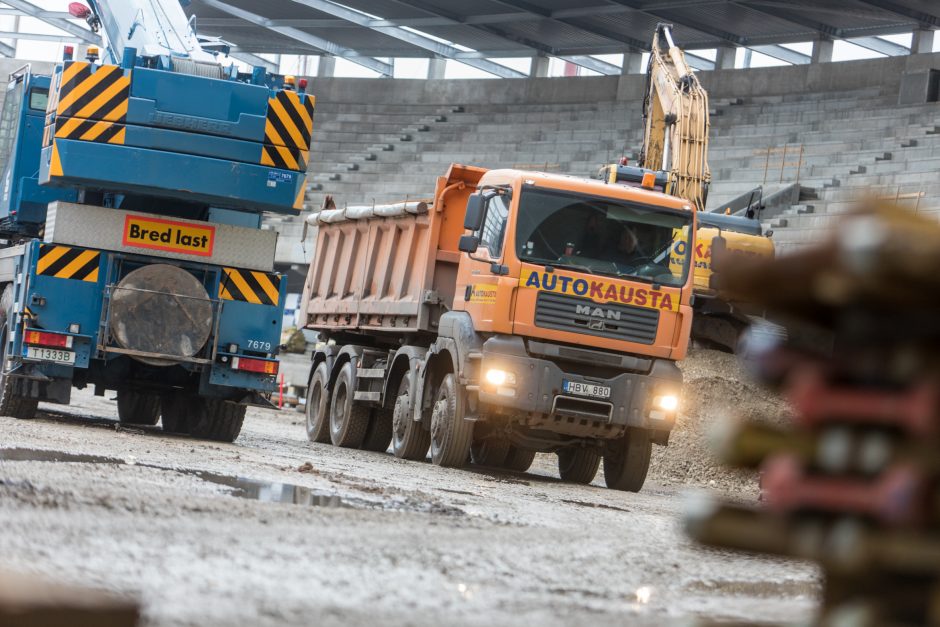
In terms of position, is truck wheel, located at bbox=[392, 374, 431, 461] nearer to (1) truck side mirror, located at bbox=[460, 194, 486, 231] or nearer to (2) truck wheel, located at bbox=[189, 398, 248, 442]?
(2) truck wheel, located at bbox=[189, 398, 248, 442]

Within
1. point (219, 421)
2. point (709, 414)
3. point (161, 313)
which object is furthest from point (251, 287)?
point (709, 414)

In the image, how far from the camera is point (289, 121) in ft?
46.0

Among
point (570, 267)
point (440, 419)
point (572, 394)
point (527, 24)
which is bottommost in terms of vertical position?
point (440, 419)

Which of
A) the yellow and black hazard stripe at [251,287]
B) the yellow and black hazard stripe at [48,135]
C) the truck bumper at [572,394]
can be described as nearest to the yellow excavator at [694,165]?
the truck bumper at [572,394]

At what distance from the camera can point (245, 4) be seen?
1838 inches

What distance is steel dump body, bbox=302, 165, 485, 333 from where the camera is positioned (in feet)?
49.5

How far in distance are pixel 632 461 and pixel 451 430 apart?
74.1 inches

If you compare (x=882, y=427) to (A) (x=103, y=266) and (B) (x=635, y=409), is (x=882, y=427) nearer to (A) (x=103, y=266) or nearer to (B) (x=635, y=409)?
(B) (x=635, y=409)

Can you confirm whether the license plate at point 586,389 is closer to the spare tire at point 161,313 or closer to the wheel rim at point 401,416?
the wheel rim at point 401,416

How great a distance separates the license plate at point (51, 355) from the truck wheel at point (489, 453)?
4714 millimetres

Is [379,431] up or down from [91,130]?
down

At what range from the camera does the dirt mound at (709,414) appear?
1792 centimetres

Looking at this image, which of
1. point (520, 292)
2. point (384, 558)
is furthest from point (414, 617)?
point (520, 292)

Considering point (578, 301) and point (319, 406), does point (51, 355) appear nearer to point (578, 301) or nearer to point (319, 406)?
point (578, 301)
